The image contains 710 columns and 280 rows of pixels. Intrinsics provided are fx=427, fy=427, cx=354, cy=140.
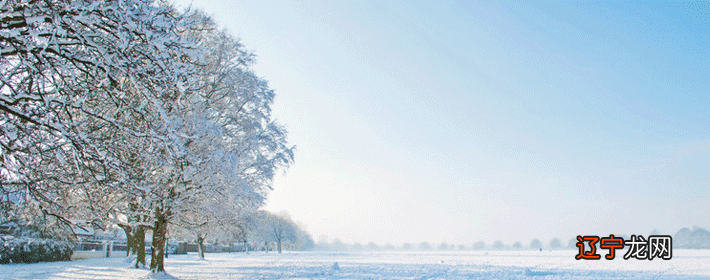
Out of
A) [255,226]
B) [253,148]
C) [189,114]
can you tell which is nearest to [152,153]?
[189,114]

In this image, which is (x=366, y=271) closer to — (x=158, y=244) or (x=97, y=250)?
(x=158, y=244)

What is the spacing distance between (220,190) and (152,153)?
20.8ft

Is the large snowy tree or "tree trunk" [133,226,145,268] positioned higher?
the large snowy tree

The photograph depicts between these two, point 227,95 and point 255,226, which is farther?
point 255,226

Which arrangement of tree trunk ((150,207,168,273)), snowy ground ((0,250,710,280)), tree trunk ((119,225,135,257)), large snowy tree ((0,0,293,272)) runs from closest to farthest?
large snowy tree ((0,0,293,272)) → tree trunk ((150,207,168,273)) → snowy ground ((0,250,710,280)) → tree trunk ((119,225,135,257))

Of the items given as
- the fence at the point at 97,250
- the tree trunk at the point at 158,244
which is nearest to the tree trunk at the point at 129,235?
the tree trunk at the point at 158,244

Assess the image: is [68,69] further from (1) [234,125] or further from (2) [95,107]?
(1) [234,125]

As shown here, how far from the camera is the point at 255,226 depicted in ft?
66.7

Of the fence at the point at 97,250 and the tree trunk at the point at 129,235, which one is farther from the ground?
the tree trunk at the point at 129,235

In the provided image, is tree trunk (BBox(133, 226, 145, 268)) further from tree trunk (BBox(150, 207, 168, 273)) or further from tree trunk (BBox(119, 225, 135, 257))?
tree trunk (BBox(150, 207, 168, 273))

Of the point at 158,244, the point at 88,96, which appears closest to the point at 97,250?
the point at 158,244

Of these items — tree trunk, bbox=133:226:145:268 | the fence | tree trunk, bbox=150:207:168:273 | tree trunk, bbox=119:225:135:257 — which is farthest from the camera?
the fence

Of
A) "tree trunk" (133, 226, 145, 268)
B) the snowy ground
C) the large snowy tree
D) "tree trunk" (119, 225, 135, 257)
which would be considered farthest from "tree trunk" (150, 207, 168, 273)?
"tree trunk" (133, 226, 145, 268)

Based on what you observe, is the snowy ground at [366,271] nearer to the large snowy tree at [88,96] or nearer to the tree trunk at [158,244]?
the tree trunk at [158,244]
